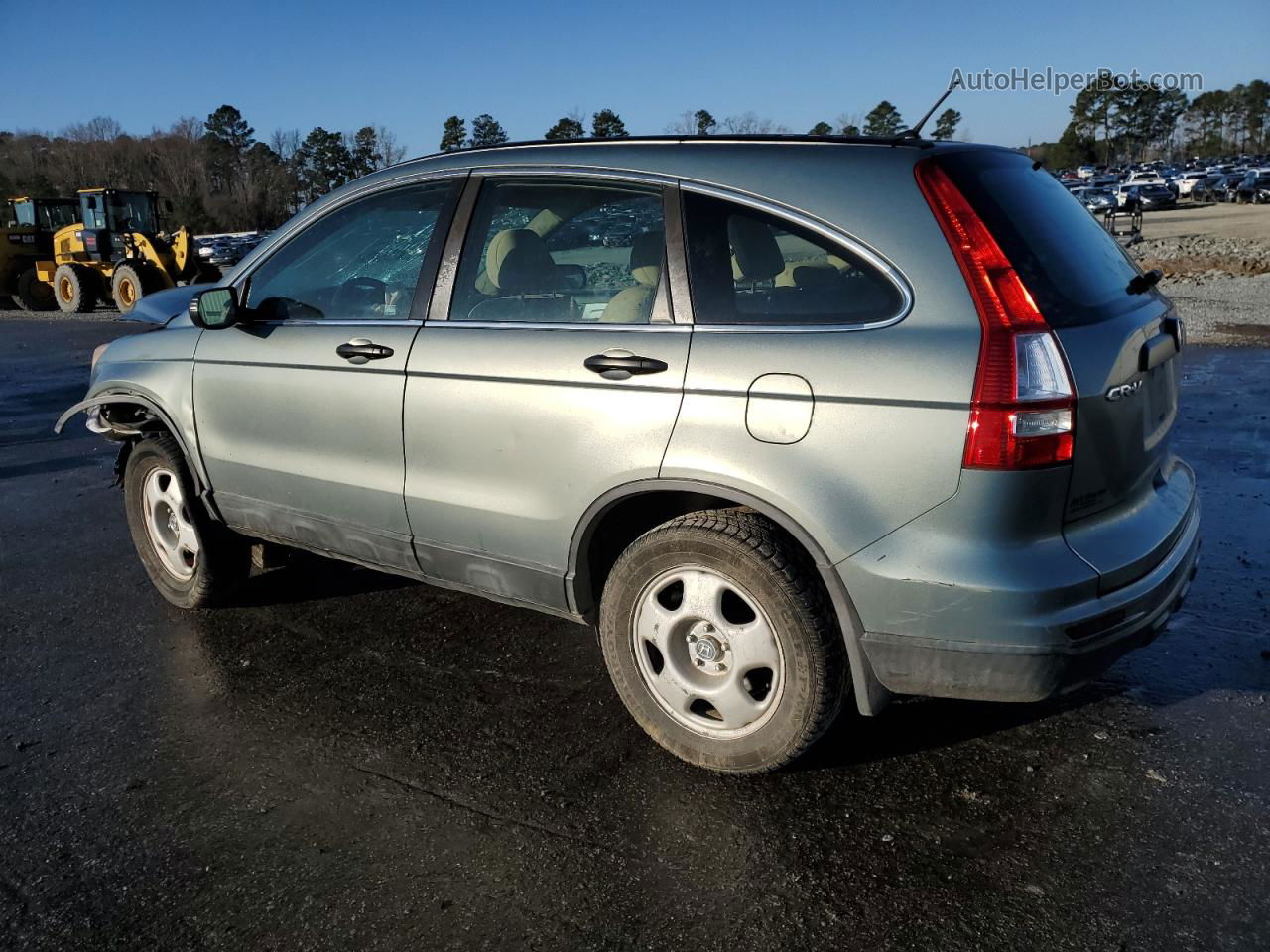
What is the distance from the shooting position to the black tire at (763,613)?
283cm

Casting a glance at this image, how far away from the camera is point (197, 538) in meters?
4.51

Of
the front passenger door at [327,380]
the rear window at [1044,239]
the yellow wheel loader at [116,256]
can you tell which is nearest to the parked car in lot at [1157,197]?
the yellow wheel loader at [116,256]

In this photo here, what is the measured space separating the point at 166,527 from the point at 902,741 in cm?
342

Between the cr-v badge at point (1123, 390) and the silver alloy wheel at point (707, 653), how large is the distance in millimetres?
1093

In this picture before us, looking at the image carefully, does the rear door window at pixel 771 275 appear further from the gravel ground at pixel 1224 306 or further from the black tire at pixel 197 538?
the gravel ground at pixel 1224 306

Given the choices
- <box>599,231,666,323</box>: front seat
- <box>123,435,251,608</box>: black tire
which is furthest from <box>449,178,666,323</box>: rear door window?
<box>123,435,251,608</box>: black tire

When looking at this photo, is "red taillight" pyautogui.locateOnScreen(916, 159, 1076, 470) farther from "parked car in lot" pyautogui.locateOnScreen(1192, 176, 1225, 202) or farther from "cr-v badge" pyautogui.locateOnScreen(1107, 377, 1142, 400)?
"parked car in lot" pyautogui.locateOnScreen(1192, 176, 1225, 202)

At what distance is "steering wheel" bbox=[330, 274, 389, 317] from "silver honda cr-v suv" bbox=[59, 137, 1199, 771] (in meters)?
0.02

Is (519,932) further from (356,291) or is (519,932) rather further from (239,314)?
(239,314)

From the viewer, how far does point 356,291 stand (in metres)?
3.92

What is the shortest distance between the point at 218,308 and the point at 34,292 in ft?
81.0

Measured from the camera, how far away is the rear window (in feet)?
8.80

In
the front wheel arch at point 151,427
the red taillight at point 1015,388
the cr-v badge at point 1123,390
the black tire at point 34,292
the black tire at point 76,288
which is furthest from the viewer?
the black tire at point 34,292

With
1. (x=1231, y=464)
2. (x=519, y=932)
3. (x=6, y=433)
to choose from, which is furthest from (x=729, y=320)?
(x=6, y=433)
